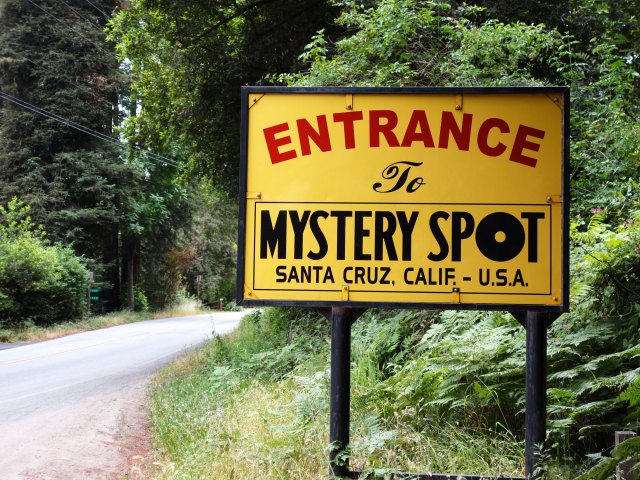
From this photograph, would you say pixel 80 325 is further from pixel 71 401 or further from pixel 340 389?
pixel 340 389

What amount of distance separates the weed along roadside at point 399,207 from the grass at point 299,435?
23.8 inches

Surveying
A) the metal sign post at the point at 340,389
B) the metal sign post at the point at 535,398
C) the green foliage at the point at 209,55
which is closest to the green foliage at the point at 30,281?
the green foliage at the point at 209,55

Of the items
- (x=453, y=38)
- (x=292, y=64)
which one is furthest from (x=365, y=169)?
(x=292, y=64)

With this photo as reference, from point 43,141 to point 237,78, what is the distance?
1770cm

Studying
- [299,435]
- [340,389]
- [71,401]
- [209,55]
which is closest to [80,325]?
[209,55]

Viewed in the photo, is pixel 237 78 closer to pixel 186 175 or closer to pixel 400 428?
pixel 186 175

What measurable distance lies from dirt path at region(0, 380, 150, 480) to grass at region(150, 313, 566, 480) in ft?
0.96

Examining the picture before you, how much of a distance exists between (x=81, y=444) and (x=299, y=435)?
149 inches

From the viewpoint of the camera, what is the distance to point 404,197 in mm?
4332

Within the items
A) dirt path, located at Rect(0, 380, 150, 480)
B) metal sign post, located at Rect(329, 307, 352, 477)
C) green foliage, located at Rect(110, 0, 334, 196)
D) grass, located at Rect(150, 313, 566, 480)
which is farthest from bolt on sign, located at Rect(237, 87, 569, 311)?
green foliage, located at Rect(110, 0, 334, 196)

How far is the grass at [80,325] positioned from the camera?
73.8 ft

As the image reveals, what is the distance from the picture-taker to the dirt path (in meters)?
7.05

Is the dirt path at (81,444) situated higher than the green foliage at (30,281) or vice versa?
the green foliage at (30,281)

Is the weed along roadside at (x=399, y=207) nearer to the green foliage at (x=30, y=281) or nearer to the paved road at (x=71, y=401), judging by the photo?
the paved road at (x=71, y=401)
